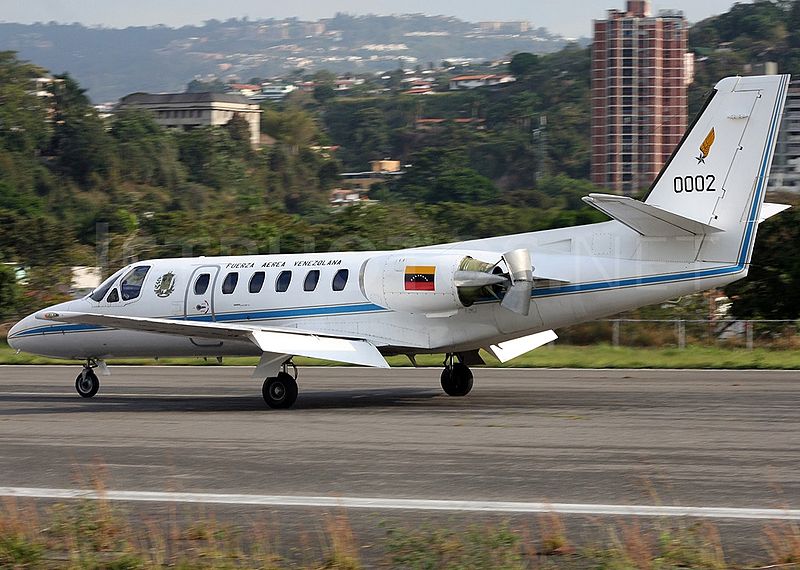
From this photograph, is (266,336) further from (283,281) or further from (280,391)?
(283,281)

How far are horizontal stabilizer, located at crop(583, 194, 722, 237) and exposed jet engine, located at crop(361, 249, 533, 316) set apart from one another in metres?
1.87

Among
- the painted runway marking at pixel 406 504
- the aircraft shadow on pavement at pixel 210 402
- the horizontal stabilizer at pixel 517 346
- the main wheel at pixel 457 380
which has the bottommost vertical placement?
the aircraft shadow on pavement at pixel 210 402

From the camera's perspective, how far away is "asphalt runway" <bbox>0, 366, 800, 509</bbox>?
1312 cm

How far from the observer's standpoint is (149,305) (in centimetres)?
2441

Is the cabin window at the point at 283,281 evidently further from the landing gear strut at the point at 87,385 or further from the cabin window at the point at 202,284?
the landing gear strut at the point at 87,385

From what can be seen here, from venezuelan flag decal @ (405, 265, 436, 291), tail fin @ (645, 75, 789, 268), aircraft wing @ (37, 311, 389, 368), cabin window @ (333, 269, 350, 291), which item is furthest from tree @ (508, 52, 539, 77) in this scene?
aircraft wing @ (37, 311, 389, 368)

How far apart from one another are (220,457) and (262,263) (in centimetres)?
841

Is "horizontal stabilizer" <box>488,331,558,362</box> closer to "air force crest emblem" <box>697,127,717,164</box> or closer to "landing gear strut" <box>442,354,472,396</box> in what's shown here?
"landing gear strut" <box>442,354,472,396</box>

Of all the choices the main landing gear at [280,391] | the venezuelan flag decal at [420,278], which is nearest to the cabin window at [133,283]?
the main landing gear at [280,391]

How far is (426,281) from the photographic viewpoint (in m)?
21.2

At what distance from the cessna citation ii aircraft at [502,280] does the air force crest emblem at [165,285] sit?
2.05 ft

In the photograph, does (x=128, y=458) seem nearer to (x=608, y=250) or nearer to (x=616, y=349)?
(x=608, y=250)

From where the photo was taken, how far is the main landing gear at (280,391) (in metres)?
21.7

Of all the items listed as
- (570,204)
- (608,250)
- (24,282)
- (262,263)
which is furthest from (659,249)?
(570,204)
